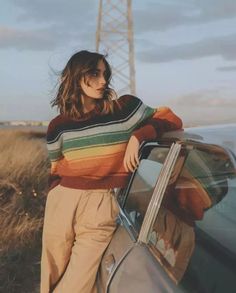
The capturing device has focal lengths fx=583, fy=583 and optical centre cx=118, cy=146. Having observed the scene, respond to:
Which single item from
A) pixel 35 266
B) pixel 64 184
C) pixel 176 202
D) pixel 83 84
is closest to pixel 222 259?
pixel 176 202

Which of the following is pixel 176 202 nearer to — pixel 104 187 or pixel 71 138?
pixel 104 187

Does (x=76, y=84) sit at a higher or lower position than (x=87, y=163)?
higher

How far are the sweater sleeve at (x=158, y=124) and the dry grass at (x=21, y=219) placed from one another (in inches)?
116

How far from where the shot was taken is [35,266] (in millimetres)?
6012

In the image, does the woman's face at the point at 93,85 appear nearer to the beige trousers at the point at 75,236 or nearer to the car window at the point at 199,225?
the beige trousers at the point at 75,236

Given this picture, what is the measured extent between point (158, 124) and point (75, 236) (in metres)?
0.70

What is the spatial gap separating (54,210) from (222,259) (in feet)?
3.65

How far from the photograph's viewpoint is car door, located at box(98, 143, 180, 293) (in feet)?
7.21

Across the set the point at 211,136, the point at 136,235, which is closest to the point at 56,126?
the point at 136,235

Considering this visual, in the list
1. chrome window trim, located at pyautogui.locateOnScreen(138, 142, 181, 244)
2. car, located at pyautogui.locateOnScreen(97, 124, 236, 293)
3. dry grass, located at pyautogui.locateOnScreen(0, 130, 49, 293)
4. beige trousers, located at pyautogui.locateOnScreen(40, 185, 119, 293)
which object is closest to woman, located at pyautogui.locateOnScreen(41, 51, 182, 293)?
beige trousers, located at pyautogui.locateOnScreen(40, 185, 119, 293)

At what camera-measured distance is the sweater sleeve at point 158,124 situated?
2.77 meters

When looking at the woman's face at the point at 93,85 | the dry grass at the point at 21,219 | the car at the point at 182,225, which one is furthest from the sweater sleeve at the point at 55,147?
the dry grass at the point at 21,219

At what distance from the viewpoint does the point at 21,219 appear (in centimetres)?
735

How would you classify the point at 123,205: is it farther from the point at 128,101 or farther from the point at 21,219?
the point at 21,219
